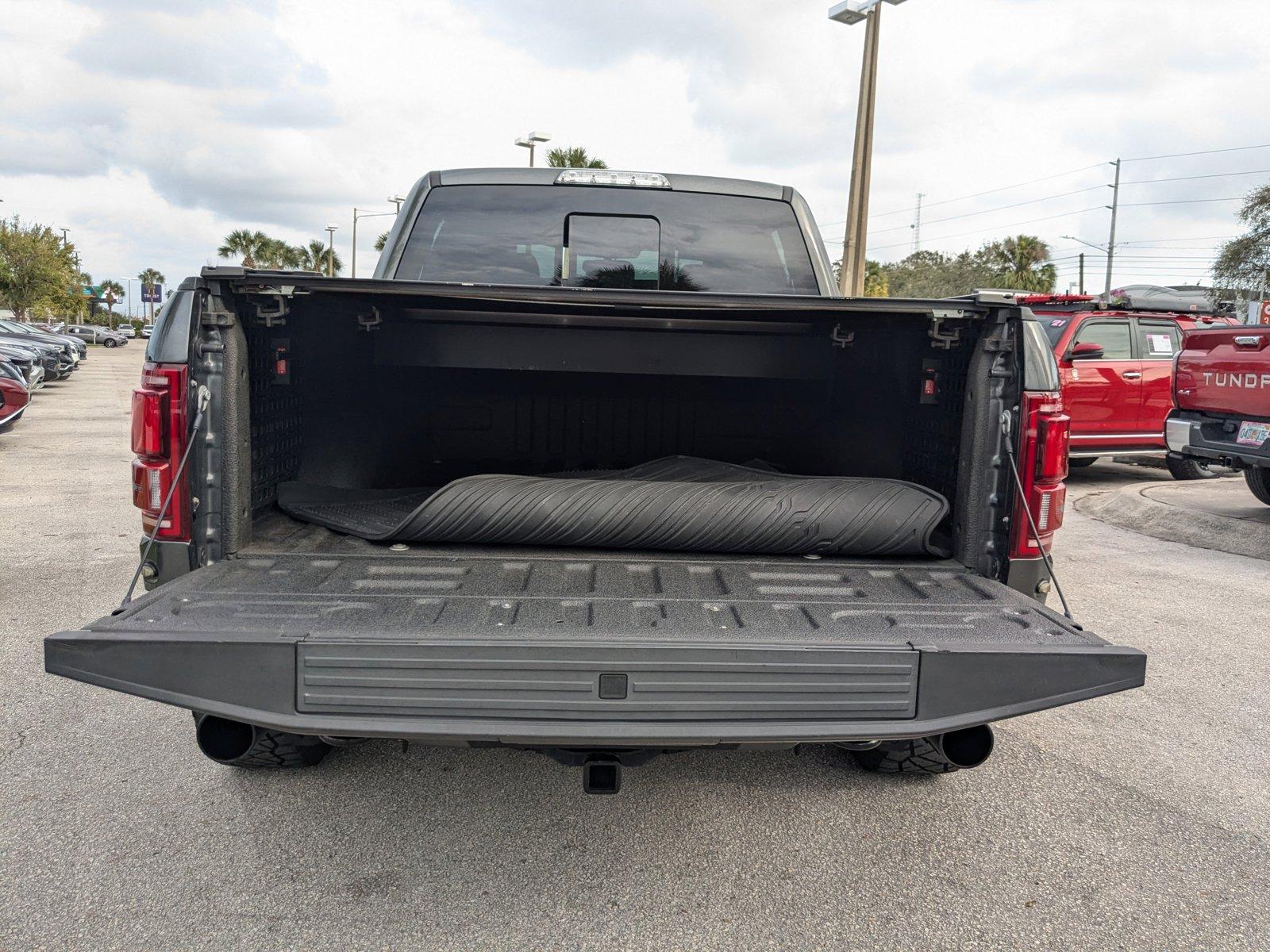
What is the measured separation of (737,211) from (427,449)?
1699 mm

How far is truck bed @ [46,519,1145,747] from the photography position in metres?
2.20

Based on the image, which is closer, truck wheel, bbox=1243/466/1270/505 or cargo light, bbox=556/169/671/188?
cargo light, bbox=556/169/671/188

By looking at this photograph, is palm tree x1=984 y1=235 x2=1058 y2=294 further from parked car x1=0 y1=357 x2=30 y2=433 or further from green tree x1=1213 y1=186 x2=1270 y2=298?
parked car x1=0 y1=357 x2=30 y2=433

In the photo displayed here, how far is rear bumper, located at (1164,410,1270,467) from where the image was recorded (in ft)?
24.7

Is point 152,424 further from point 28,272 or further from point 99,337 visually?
point 99,337

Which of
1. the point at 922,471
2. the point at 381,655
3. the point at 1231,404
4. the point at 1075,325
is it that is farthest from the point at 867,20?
the point at 381,655

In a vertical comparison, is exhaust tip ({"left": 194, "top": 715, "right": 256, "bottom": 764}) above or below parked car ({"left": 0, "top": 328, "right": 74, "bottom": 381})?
below

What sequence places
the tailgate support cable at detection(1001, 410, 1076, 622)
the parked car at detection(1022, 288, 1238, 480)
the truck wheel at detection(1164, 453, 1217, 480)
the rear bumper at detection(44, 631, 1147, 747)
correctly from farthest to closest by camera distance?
the truck wheel at detection(1164, 453, 1217, 480) < the parked car at detection(1022, 288, 1238, 480) < the tailgate support cable at detection(1001, 410, 1076, 622) < the rear bumper at detection(44, 631, 1147, 747)

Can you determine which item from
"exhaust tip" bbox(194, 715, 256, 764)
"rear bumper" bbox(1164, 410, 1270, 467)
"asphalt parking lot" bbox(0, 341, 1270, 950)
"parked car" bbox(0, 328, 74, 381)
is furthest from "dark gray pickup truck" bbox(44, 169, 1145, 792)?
"parked car" bbox(0, 328, 74, 381)

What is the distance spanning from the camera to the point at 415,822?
3006mm

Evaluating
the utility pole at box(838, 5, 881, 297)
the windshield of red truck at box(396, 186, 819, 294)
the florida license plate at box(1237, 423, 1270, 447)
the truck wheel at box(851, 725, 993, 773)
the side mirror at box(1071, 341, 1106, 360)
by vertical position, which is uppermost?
the utility pole at box(838, 5, 881, 297)

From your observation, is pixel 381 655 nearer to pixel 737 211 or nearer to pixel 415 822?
pixel 415 822

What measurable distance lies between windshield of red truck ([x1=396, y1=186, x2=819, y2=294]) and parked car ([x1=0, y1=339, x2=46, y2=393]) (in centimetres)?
1538

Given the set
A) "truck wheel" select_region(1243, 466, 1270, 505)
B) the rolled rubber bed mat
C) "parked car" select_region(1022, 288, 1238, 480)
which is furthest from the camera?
"parked car" select_region(1022, 288, 1238, 480)
